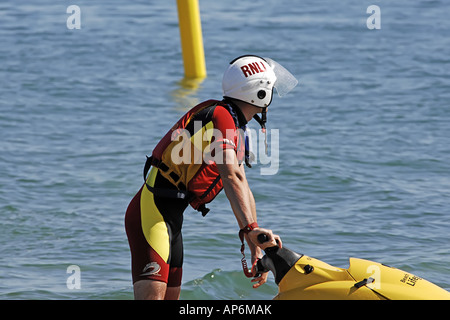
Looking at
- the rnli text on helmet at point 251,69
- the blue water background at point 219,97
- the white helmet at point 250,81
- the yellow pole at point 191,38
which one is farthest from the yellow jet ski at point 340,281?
the yellow pole at point 191,38

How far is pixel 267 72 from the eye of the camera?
16.2 ft

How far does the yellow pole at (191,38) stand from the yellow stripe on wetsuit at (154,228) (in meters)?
9.80

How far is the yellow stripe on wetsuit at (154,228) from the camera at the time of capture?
4.82 m

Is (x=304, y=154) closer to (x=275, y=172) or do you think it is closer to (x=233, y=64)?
(x=275, y=172)

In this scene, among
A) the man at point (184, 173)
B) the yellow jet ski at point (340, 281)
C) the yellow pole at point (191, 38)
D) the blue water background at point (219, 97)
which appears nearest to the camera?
the yellow jet ski at point (340, 281)

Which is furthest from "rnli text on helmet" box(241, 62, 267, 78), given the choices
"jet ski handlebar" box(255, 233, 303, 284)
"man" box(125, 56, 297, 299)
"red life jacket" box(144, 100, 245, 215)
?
"jet ski handlebar" box(255, 233, 303, 284)

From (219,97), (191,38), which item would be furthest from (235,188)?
(191,38)

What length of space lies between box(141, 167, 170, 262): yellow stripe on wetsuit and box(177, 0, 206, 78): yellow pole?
32.2 ft

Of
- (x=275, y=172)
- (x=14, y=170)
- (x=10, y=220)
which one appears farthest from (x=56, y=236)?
(x=275, y=172)

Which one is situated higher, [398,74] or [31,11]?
[31,11]

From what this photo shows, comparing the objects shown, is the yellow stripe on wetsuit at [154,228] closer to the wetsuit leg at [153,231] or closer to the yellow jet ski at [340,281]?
the wetsuit leg at [153,231]

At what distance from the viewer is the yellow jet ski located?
14.7 feet

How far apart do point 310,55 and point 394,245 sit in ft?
29.6

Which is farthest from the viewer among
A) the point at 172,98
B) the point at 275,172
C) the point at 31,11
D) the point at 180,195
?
the point at 31,11
